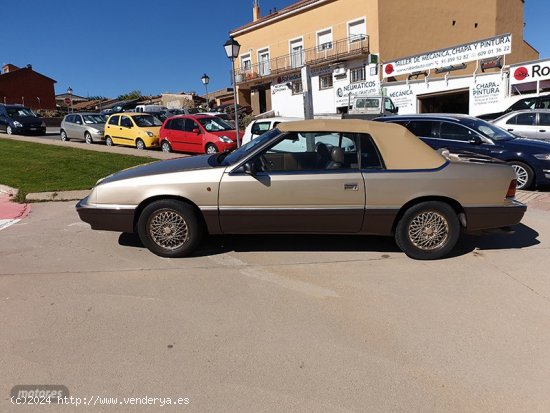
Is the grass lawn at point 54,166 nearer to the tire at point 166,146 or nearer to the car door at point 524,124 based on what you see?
the tire at point 166,146

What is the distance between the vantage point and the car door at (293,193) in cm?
465

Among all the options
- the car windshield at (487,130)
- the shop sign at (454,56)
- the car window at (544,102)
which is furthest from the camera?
the shop sign at (454,56)

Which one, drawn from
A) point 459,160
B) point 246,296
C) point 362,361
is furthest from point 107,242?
point 459,160

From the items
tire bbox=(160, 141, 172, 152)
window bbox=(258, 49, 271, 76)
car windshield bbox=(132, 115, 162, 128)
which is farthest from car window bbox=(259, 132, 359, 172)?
window bbox=(258, 49, 271, 76)

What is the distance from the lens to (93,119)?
20.5m

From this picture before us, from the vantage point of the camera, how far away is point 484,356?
119 inches

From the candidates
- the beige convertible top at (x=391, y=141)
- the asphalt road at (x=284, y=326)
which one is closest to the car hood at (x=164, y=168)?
the asphalt road at (x=284, y=326)

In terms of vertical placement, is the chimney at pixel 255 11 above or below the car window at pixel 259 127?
above

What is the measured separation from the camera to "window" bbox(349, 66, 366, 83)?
31.9 metres

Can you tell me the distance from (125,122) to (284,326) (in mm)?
15907

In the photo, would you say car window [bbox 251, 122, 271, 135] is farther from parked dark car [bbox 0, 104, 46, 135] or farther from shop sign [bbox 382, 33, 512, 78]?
parked dark car [bbox 0, 104, 46, 135]

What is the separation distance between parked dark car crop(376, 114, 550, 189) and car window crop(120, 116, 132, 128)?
38.1 ft

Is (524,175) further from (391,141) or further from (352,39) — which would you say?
(352,39)

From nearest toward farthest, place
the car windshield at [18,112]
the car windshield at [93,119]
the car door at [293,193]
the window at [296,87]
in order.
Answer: the car door at [293,193] → the car windshield at [93,119] → the car windshield at [18,112] → the window at [296,87]
